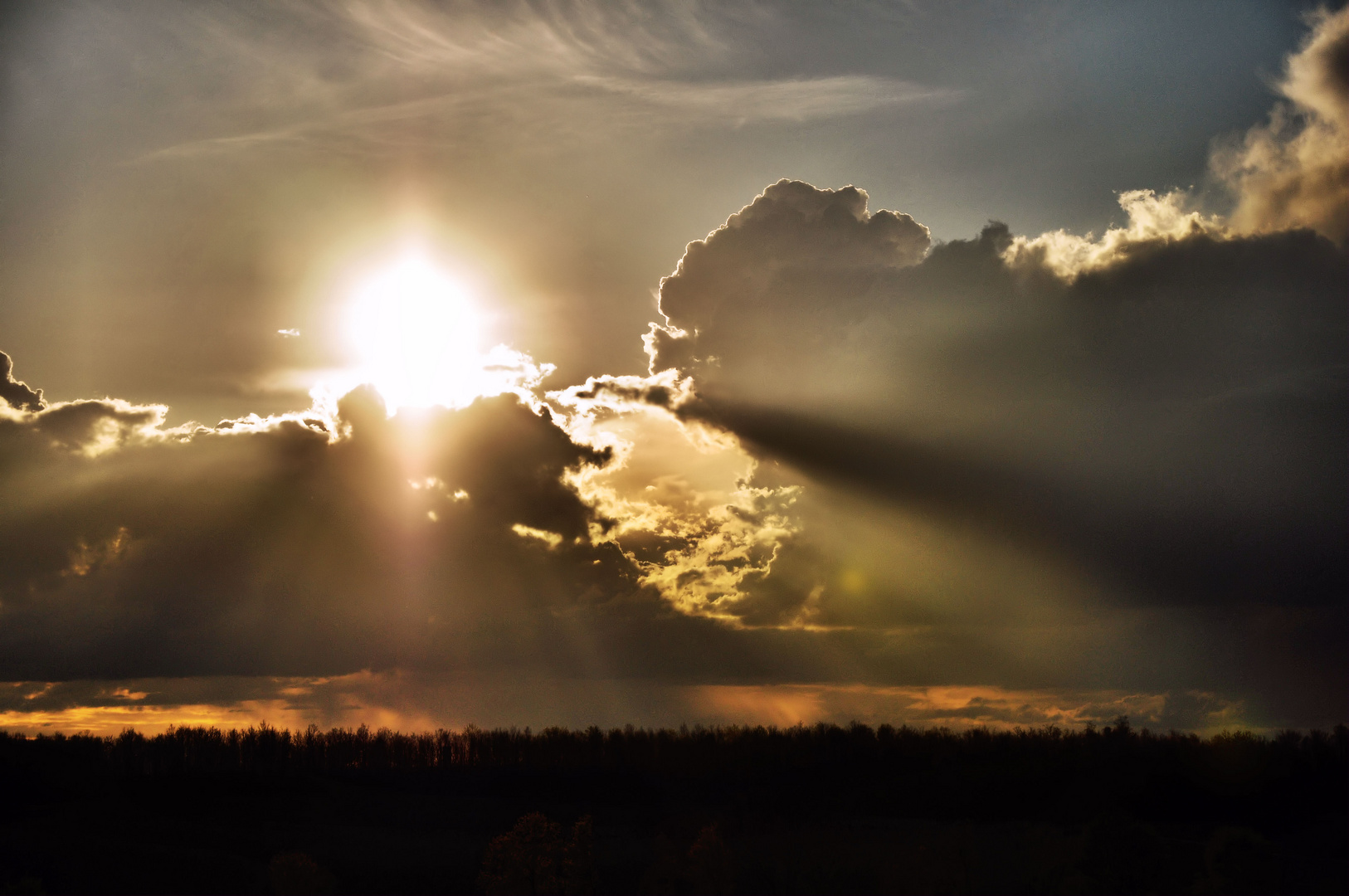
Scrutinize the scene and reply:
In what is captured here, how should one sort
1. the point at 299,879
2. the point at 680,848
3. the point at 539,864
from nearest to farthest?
the point at 539,864 < the point at 299,879 < the point at 680,848

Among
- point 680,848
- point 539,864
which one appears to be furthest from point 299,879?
point 680,848

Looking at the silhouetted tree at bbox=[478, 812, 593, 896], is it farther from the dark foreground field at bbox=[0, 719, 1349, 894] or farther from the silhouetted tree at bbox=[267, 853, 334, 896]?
the silhouetted tree at bbox=[267, 853, 334, 896]

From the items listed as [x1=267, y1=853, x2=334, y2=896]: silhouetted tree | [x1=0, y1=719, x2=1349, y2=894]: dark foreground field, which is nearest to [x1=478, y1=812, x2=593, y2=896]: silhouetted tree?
[x1=0, y1=719, x2=1349, y2=894]: dark foreground field

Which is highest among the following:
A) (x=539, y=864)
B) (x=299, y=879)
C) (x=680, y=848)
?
(x=539, y=864)

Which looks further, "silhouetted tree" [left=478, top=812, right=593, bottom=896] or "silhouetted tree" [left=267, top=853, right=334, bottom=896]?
"silhouetted tree" [left=267, top=853, right=334, bottom=896]

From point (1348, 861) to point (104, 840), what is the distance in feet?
596

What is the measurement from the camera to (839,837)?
541ft

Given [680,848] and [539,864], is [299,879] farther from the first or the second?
[680,848]

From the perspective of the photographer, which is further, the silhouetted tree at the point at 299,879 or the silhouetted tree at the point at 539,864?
the silhouetted tree at the point at 299,879

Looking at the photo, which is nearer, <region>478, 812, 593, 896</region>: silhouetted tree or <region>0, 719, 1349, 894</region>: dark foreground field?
<region>478, 812, 593, 896</region>: silhouetted tree

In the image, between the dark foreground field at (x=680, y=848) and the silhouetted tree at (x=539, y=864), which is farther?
the dark foreground field at (x=680, y=848)

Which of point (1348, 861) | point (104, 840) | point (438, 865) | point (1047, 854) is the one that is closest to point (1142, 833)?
point (1047, 854)

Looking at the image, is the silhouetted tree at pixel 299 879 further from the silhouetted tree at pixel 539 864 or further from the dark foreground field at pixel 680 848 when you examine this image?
the silhouetted tree at pixel 539 864

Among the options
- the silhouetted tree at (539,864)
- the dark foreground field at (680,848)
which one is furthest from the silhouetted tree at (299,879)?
the silhouetted tree at (539,864)
